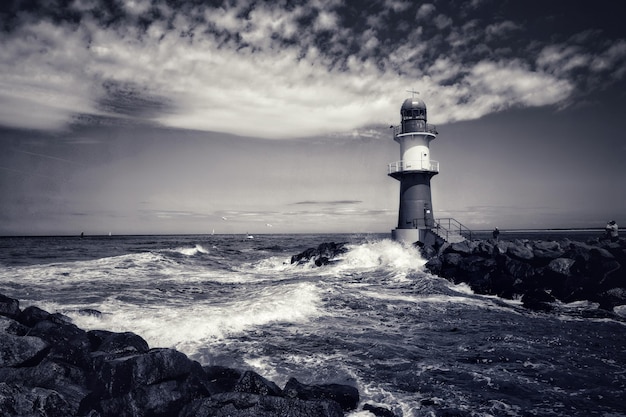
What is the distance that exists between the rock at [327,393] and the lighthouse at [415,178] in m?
18.3

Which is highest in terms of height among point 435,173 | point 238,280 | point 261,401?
point 435,173

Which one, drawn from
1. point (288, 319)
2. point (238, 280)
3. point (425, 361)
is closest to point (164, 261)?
point (238, 280)

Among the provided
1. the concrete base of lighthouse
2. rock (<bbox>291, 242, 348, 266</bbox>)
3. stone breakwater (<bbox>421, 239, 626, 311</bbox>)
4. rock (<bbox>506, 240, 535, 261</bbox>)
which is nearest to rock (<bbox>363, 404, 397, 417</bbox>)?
stone breakwater (<bbox>421, 239, 626, 311</bbox>)

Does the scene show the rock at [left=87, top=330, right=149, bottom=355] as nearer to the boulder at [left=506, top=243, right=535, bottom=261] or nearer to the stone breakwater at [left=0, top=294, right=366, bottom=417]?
the stone breakwater at [left=0, top=294, right=366, bottom=417]

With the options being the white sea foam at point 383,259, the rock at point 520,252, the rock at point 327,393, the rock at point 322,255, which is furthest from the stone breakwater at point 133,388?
the rock at point 322,255

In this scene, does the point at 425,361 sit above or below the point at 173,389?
below

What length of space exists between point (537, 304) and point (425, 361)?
24.7 ft

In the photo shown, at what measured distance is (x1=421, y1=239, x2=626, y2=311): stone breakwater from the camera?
13719 millimetres

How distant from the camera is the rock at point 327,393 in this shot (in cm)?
527

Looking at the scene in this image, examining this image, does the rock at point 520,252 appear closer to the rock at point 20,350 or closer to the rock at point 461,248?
the rock at point 461,248

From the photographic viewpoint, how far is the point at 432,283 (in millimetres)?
17453

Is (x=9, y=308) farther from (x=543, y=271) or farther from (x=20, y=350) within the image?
(x=543, y=271)

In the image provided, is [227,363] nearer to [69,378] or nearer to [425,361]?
[69,378]

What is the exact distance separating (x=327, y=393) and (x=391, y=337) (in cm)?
426
